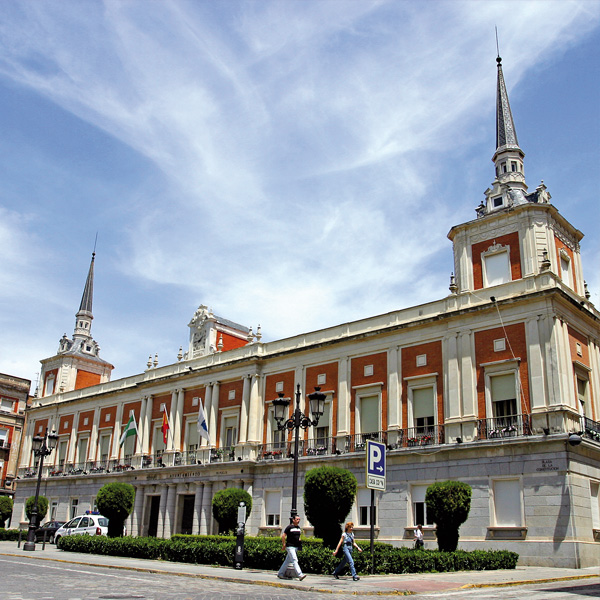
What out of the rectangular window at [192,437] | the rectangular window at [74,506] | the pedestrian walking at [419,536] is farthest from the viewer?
the rectangular window at [74,506]

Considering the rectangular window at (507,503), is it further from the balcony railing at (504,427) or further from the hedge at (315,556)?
the hedge at (315,556)

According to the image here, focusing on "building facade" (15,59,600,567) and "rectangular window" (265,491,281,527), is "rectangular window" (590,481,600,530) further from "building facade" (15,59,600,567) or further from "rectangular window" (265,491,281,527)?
"rectangular window" (265,491,281,527)

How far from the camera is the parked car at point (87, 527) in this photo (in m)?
32.6

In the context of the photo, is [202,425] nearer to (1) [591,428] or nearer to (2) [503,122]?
(1) [591,428]

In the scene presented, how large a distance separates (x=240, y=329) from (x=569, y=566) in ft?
88.9

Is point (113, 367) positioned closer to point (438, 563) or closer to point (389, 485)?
point (389, 485)

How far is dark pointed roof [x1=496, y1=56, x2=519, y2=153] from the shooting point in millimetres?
32347

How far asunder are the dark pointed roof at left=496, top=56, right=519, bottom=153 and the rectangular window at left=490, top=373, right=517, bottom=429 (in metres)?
12.1

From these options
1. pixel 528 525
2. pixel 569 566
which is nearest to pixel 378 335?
pixel 528 525

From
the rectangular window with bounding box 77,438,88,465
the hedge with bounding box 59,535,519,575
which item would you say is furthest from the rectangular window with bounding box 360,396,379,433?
the rectangular window with bounding box 77,438,88,465

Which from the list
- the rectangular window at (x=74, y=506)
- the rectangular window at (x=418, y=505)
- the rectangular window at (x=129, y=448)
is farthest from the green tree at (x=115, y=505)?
the rectangular window at (x=74, y=506)

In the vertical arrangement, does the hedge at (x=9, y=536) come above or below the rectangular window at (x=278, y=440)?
below

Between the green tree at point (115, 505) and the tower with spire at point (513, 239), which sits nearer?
the tower with spire at point (513, 239)

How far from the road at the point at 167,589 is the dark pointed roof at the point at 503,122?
21.4 metres
